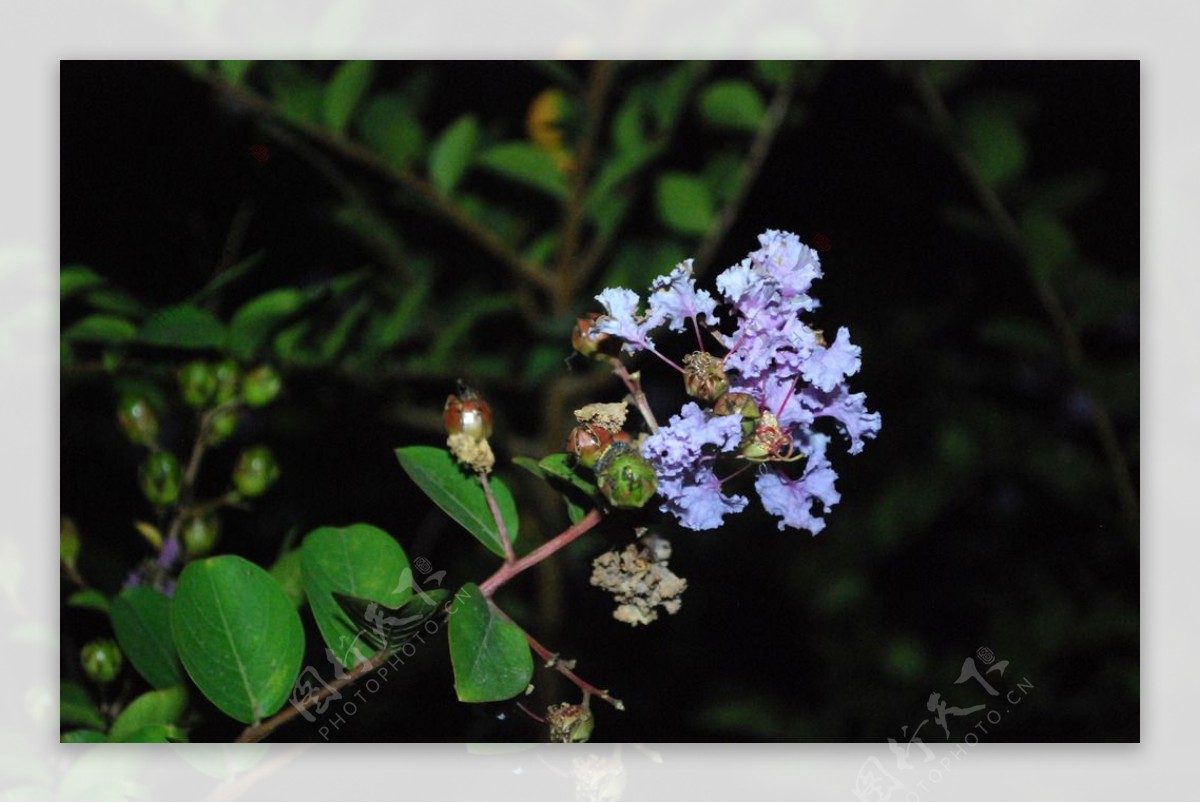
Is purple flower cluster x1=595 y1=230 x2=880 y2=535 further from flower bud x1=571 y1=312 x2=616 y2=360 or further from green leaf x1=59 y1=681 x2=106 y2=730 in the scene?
green leaf x1=59 y1=681 x2=106 y2=730

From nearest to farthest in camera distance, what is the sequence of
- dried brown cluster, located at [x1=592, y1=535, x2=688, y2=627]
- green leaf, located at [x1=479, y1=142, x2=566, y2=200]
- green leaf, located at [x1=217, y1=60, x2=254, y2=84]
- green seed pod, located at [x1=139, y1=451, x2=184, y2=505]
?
dried brown cluster, located at [x1=592, y1=535, x2=688, y2=627] < green seed pod, located at [x1=139, y1=451, x2=184, y2=505] < green leaf, located at [x1=217, y1=60, x2=254, y2=84] < green leaf, located at [x1=479, y1=142, x2=566, y2=200]

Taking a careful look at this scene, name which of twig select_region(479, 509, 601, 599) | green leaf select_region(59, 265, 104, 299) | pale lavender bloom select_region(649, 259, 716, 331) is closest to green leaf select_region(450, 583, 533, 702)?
twig select_region(479, 509, 601, 599)

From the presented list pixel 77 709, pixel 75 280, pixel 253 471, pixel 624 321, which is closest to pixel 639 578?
pixel 624 321

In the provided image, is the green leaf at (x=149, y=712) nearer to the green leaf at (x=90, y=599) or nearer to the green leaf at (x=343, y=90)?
the green leaf at (x=90, y=599)

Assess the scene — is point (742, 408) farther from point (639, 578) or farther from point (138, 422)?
point (138, 422)

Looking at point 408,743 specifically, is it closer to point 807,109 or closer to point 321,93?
point 321,93

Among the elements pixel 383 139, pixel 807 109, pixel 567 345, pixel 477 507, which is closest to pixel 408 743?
pixel 477 507
